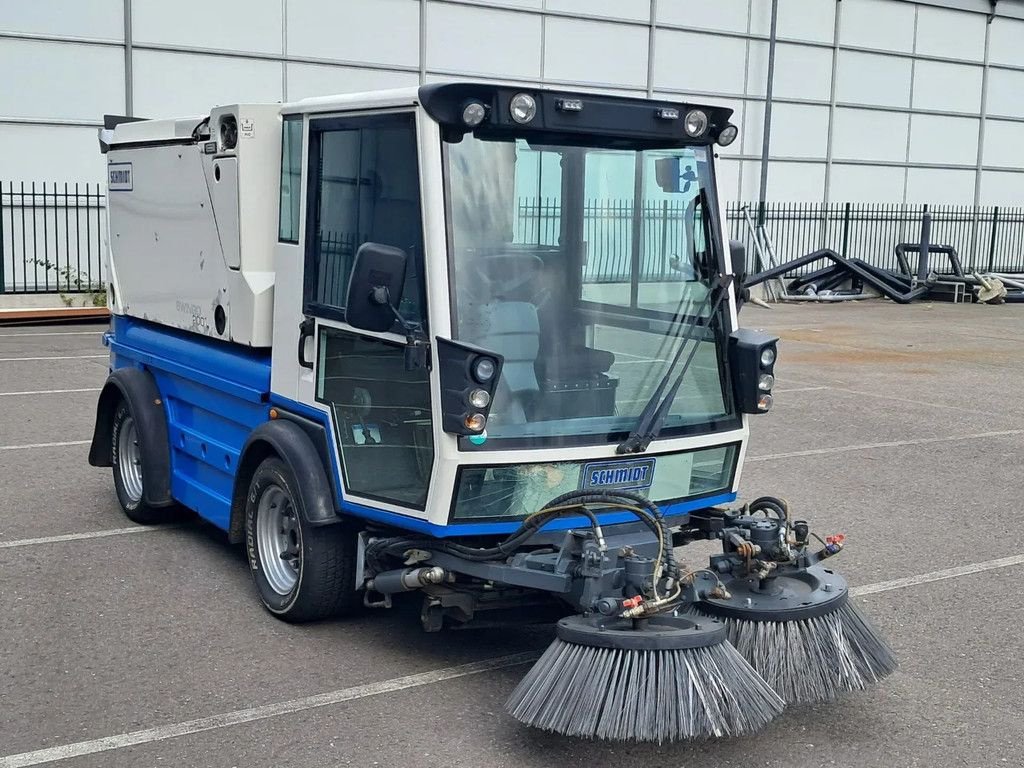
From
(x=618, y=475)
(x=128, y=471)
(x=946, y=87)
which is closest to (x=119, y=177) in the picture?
(x=128, y=471)

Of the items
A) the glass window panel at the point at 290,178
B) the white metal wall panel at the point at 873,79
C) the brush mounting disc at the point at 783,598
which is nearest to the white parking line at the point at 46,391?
the glass window panel at the point at 290,178

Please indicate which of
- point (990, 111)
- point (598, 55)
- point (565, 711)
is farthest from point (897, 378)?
point (990, 111)

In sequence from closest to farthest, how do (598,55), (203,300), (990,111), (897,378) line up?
(203,300) < (897,378) < (598,55) < (990,111)

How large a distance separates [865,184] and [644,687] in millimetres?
26966

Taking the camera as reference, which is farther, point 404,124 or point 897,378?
point 897,378

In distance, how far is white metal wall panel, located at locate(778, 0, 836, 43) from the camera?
27781mm

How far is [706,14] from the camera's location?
26.8 metres

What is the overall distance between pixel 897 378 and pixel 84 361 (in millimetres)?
9175

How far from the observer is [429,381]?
16.4 feet

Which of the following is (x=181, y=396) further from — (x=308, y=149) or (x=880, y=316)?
(x=880, y=316)

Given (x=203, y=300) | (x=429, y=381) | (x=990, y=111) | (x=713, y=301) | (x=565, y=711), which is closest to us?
(x=565, y=711)

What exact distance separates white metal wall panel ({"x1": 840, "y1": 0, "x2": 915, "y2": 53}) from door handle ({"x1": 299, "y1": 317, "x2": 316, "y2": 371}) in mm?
25321

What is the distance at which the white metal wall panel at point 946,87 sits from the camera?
2989 cm

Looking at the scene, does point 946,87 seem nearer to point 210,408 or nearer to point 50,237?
point 50,237
